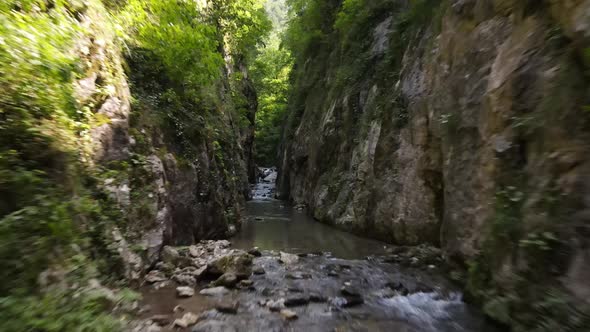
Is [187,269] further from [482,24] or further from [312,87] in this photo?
[312,87]

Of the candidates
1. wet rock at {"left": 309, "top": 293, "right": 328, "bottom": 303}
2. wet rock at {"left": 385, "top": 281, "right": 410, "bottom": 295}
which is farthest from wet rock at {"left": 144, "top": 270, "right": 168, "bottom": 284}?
wet rock at {"left": 385, "top": 281, "right": 410, "bottom": 295}

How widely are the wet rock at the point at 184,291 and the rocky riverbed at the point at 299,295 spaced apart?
16 mm

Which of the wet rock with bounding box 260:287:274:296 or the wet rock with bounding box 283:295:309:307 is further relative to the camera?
the wet rock with bounding box 260:287:274:296

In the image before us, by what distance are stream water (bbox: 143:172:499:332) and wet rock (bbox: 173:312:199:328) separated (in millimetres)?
93

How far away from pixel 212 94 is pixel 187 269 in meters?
8.22

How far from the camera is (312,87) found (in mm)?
23125

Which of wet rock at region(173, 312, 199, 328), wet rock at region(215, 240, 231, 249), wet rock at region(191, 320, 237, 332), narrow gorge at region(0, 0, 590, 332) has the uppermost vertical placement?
narrow gorge at region(0, 0, 590, 332)

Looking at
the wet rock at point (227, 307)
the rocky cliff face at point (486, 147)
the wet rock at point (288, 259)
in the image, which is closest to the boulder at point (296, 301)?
the wet rock at point (227, 307)

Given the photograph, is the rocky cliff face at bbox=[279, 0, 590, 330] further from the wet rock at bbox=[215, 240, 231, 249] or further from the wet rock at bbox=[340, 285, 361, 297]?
the wet rock at bbox=[215, 240, 231, 249]

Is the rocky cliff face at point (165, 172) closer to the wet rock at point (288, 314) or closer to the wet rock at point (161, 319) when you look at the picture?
the wet rock at point (161, 319)

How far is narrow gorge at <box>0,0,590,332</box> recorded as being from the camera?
3.21 metres

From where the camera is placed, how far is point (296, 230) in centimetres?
1265

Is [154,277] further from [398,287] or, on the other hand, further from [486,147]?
[486,147]

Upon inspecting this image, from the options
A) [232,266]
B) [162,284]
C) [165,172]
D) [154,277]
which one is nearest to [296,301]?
[232,266]
